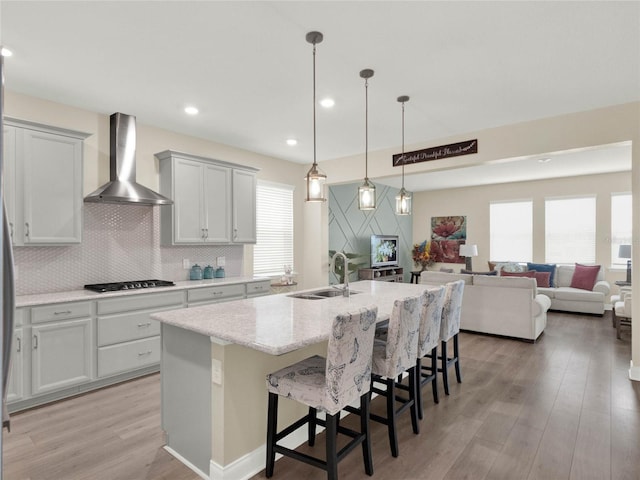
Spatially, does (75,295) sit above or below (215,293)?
above

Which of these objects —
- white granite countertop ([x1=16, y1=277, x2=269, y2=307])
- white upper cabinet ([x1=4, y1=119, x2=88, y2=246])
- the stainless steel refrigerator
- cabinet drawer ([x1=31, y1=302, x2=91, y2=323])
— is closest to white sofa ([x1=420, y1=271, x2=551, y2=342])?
white granite countertop ([x1=16, y1=277, x2=269, y2=307])

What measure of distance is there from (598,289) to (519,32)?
604 centimetres

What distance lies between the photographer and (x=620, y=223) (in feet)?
23.0

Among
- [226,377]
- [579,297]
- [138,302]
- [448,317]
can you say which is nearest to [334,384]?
[226,377]

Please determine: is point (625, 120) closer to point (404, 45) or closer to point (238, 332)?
point (404, 45)

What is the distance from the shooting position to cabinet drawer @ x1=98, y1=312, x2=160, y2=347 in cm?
332

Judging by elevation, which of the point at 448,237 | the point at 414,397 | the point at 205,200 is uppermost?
the point at 205,200

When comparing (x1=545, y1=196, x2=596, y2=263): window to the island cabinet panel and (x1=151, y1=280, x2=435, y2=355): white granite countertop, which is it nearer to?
(x1=151, y1=280, x2=435, y2=355): white granite countertop

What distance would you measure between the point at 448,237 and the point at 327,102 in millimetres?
6790

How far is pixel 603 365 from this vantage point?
3922 millimetres

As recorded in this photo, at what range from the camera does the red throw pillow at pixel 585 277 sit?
6809 millimetres

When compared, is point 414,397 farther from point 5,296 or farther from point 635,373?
point 635,373

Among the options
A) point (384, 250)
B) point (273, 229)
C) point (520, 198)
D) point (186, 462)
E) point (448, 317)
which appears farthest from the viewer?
point (384, 250)

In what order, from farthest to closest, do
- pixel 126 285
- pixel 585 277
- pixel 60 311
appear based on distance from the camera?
pixel 585 277 → pixel 126 285 → pixel 60 311
